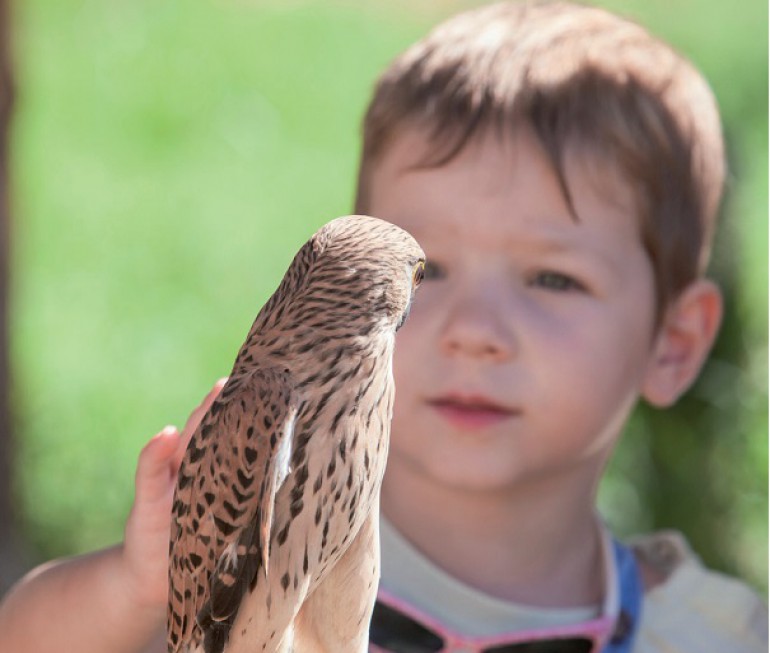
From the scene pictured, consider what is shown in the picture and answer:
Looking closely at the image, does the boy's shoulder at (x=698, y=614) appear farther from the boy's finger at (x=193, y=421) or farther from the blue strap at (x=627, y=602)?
the boy's finger at (x=193, y=421)

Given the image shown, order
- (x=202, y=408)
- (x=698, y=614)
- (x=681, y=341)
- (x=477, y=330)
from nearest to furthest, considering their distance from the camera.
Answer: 1. (x=202, y=408)
2. (x=477, y=330)
3. (x=698, y=614)
4. (x=681, y=341)

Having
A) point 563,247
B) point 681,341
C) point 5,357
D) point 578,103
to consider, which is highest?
point 578,103

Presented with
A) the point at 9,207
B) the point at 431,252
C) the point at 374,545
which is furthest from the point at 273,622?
the point at 9,207

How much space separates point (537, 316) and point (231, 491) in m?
1.37

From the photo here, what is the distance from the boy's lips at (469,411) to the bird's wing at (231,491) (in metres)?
1.26

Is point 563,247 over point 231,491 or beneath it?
beneath

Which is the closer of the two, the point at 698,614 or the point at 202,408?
the point at 202,408

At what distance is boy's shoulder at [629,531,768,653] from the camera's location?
8.87 ft

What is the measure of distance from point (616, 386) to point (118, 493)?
7.35ft

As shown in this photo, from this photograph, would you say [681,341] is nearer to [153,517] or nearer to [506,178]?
[506,178]

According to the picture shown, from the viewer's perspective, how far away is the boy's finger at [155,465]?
146cm

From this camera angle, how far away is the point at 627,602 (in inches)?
106

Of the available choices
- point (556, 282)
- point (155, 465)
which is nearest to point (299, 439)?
point (155, 465)

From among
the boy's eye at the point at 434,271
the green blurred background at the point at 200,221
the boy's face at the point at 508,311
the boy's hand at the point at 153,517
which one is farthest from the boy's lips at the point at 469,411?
the green blurred background at the point at 200,221
